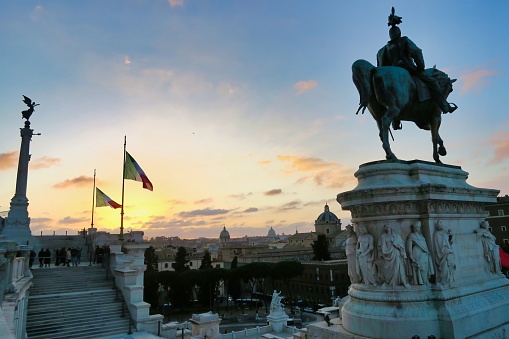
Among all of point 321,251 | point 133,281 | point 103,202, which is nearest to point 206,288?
point 321,251

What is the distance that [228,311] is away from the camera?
5591 centimetres

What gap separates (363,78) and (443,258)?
179 inches

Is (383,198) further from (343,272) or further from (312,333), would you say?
(343,272)

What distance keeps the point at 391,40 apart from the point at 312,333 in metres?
7.91

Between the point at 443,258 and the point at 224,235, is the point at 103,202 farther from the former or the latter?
the point at 224,235

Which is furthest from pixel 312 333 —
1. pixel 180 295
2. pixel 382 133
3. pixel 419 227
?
pixel 180 295

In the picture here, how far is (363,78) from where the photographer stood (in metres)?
8.91

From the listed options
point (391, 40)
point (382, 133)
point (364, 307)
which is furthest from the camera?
point (391, 40)

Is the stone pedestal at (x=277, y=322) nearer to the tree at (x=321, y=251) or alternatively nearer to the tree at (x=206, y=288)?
the tree at (x=206, y=288)

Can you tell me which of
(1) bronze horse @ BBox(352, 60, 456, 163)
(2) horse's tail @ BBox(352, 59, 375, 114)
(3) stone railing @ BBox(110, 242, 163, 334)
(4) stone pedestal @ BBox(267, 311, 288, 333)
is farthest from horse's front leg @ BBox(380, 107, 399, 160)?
(4) stone pedestal @ BBox(267, 311, 288, 333)

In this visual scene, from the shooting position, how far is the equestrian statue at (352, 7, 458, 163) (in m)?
8.70

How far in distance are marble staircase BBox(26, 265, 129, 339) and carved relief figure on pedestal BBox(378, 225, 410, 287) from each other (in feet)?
38.8

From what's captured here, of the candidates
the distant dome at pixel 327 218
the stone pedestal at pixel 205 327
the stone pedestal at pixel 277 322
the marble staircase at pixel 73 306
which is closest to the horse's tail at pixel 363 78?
the marble staircase at pixel 73 306

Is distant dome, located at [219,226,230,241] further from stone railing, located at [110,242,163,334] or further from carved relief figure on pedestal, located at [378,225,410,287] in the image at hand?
carved relief figure on pedestal, located at [378,225,410,287]
